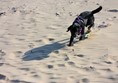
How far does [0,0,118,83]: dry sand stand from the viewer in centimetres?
612

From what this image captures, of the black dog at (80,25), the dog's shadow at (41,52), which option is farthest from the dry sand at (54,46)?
the black dog at (80,25)

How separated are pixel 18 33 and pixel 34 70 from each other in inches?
94.8

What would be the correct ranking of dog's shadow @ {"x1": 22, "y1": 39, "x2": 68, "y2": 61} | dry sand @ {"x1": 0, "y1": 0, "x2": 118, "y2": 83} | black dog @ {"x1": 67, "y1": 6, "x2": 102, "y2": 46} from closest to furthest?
dry sand @ {"x1": 0, "y1": 0, "x2": 118, "y2": 83} → dog's shadow @ {"x1": 22, "y1": 39, "x2": 68, "y2": 61} → black dog @ {"x1": 67, "y1": 6, "x2": 102, "y2": 46}

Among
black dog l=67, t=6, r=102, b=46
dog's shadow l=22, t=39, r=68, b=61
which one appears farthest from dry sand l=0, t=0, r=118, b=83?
black dog l=67, t=6, r=102, b=46

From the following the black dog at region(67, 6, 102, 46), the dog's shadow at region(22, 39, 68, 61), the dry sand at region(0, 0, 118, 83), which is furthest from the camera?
the black dog at region(67, 6, 102, 46)

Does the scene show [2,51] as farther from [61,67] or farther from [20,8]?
[20,8]

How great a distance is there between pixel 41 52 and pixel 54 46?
1.38 ft

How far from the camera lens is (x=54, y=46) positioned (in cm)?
753

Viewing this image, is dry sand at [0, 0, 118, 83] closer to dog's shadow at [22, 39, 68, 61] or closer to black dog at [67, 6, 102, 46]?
dog's shadow at [22, 39, 68, 61]

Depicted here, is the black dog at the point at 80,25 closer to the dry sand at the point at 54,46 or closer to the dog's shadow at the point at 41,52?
the dry sand at the point at 54,46

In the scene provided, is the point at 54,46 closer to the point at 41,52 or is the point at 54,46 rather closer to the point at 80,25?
the point at 41,52

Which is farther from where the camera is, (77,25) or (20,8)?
(20,8)

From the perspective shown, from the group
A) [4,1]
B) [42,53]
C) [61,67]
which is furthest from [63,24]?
[4,1]

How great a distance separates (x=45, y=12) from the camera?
10.2 meters
